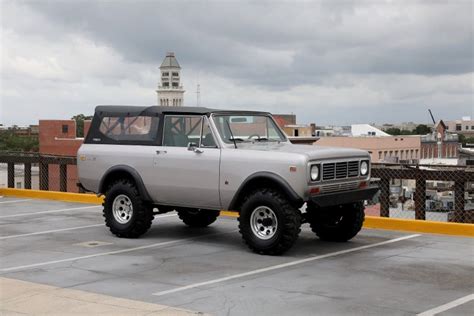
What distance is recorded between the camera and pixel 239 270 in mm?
8953

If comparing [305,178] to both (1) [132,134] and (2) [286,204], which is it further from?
(1) [132,134]

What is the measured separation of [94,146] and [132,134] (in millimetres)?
811

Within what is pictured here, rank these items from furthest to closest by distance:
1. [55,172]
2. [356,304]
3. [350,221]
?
[55,172], [350,221], [356,304]

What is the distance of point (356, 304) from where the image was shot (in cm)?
717

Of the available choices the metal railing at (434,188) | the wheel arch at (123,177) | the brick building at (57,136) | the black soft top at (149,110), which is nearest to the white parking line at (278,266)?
the metal railing at (434,188)

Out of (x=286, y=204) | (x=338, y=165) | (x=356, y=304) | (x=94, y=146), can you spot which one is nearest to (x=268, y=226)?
(x=286, y=204)

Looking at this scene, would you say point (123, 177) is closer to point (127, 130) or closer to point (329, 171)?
point (127, 130)

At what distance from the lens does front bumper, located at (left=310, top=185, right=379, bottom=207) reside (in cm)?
974

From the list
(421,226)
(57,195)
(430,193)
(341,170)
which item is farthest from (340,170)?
(57,195)

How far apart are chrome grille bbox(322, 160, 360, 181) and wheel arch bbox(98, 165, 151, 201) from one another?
299 centimetres

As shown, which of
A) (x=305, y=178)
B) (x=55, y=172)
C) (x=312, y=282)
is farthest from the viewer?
(x=55, y=172)

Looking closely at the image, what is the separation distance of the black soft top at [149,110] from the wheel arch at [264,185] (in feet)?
4.46

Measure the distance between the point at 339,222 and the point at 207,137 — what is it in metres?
2.52

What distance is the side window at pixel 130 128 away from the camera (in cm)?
1139
